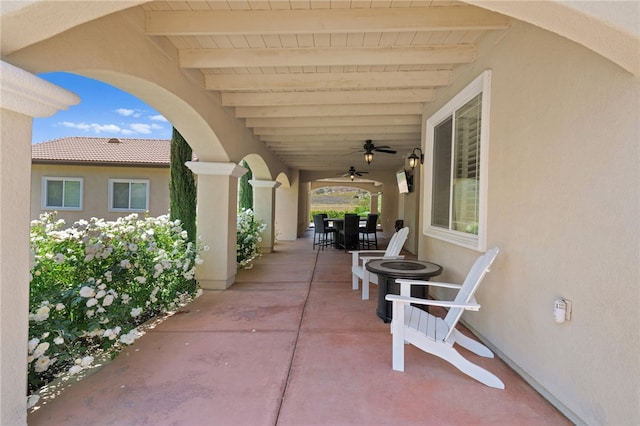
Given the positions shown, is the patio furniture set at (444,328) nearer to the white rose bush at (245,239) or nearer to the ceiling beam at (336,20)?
the ceiling beam at (336,20)

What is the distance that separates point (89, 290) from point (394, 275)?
2556mm

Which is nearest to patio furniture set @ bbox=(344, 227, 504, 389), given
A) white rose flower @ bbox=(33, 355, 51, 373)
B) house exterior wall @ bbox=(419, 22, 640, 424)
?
house exterior wall @ bbox=(419, 22, 640, 424)

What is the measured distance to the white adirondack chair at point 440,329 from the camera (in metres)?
2.21

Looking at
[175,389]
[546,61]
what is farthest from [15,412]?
[546,61]

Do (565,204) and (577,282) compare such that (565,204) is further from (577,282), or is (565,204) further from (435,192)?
(435,192)

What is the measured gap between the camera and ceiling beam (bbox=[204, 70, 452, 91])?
12.1 ft

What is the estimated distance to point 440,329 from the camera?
7.90ft

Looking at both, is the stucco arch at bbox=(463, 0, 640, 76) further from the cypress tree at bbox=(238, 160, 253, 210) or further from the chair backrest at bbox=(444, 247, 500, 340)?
the cypress tree at bbox=(238, 160, 253, 210)

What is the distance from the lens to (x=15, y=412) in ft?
5.29

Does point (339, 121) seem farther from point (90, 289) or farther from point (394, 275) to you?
point (90, 289)

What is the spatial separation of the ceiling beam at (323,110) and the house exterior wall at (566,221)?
78.7 inches

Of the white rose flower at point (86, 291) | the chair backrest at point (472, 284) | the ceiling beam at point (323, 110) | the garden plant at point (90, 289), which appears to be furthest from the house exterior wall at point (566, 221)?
the white rose flower at point (86, 291)

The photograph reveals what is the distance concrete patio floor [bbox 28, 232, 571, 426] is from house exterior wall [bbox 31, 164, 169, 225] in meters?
8.17

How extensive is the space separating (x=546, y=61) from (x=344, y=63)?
171cm
